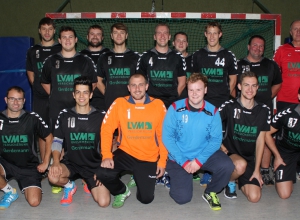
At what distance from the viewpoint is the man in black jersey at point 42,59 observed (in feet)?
14.4

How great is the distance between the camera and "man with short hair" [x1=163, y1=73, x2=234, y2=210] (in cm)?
341

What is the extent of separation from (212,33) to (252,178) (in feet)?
6.12

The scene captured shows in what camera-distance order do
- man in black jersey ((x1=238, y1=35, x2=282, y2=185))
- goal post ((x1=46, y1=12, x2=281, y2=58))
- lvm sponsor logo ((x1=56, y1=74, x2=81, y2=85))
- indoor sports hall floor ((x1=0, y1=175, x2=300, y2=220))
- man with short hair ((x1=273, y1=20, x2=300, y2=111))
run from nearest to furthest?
indoor sports hall floor ((x1=0, y1=175, x2=300, y2=220)) < lvm sponsor logo ((x1=56, y1=74, x2=81, y2=85)) < man in black jersey ((x1=238, y1=35, x2=282, y2=185)) < man with short hair ((x1=273, y1=20, x2=300, y2=111)) < goal post ((x1=46, y1=12, x2=281, y2=58))

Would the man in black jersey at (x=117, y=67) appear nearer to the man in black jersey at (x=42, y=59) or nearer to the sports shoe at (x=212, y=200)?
the man in black jersey at (x=42, y=59)

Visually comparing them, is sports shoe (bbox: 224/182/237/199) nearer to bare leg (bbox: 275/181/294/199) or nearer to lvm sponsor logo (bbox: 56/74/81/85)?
bare leg (bbox: 275/181/294/199)

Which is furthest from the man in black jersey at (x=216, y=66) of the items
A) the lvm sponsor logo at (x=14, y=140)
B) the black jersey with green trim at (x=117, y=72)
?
the lvm sponsor logo at (x=14, y=140)

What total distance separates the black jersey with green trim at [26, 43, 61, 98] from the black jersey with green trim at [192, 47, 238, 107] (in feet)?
6.44

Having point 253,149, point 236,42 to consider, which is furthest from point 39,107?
point 236,42

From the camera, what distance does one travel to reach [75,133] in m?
3.57

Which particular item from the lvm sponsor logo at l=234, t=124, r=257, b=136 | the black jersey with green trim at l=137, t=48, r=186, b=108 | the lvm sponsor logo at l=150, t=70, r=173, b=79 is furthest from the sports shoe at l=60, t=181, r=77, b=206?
the lvm sponsor logo at l=234, t=124, r=257, b=136

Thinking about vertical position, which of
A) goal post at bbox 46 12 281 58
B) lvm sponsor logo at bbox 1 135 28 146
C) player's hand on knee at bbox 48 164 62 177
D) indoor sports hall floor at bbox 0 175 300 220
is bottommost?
indoor sports hall floor at bbox 0 175 300 220

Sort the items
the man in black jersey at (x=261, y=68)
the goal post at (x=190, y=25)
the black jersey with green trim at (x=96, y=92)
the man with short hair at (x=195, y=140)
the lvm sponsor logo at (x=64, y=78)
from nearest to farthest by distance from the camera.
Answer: the man with short hair at (x=195, y=140), the lvm sponsor logo at (x=64, y=78), the man in black jersey at (x=261, y=68), the black jersey with green trim at (x=96, y=92), the goal post at (x=190, y=25)

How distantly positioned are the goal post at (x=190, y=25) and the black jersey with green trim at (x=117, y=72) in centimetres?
120

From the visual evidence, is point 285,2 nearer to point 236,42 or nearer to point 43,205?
point 236,42
